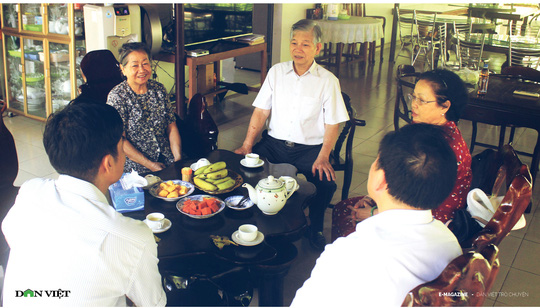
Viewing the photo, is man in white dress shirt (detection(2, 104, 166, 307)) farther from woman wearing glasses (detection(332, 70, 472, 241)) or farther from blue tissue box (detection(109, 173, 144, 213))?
woman wearing glasses (detection(332, 70, 472, 241))

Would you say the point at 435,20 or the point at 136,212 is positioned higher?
the point at 435,20

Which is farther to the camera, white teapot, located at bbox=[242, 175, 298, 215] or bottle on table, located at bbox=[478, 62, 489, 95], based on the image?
bottle on table, located at bbox=[478, 62, 489, 95]

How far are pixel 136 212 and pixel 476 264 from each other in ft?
4.25

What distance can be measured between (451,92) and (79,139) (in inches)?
63.6

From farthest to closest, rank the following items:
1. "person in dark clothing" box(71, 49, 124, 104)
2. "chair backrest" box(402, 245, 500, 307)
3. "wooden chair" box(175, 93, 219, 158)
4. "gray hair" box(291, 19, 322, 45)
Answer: "person in dark clothing" box(71, 49, 124, 104)
"wooden chair" box(175, 93, 219, 158)
"gray hair" box(291, 19, 322, 45)
"chair backrest" box(402, 245, 500, 307)

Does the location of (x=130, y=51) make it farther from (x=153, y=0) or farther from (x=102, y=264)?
(x=153, y=0)

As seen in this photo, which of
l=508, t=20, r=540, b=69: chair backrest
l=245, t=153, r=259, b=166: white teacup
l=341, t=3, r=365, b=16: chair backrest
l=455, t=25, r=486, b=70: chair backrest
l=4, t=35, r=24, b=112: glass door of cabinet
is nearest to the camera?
l=245, t=153, r=259, b=166: white teacup

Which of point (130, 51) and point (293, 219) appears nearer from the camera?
point (293, 219)

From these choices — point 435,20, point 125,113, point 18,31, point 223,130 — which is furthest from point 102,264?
point 435,20

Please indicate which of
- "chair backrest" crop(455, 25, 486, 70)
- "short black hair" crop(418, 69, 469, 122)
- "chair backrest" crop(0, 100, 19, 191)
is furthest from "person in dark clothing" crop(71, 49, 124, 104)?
"chair backrest" crop(455, 25, 486, 70)

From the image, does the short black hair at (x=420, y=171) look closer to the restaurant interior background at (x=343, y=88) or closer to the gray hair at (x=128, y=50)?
the restaurant interior background at (x=343, y=88)

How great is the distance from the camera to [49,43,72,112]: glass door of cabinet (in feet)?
14.6

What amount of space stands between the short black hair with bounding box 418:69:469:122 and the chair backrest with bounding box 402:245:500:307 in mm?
1214

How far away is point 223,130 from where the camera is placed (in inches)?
185
